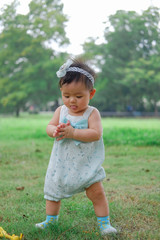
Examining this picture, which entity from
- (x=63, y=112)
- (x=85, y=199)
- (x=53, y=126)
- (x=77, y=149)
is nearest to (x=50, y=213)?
(x=77, y=149)

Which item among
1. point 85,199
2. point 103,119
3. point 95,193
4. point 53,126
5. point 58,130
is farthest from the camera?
point 103,119

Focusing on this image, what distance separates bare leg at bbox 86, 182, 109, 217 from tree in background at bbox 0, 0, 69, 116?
2732 cm

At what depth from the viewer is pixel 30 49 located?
2906 cm

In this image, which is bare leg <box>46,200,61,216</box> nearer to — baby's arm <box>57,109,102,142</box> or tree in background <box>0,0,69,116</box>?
baby's arm <box>57,109,102,142</box>

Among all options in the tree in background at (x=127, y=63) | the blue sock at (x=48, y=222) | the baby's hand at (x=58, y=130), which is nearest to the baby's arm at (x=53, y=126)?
the baby's hand at (x=58, y=130)

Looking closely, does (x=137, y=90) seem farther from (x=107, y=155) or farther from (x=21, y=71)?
(x=107, y=155)

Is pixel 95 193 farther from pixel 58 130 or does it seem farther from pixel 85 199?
pixel 85 199

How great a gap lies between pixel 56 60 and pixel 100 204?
2797cm

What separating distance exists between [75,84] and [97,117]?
1.02ft

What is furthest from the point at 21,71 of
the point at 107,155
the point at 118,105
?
the point at 107,155

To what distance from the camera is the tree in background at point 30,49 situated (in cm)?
2944

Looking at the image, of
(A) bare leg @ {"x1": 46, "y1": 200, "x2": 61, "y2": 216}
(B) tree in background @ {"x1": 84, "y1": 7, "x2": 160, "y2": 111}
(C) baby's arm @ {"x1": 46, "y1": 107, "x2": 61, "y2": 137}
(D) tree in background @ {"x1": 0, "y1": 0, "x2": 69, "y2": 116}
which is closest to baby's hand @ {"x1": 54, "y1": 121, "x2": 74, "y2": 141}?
(C) baby's arm @ {"x1": 46, "y1": 107, "x2": 61, "y2": 137}

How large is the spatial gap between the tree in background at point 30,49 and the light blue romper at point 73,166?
2721 centimetres

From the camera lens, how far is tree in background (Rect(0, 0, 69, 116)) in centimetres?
2944
